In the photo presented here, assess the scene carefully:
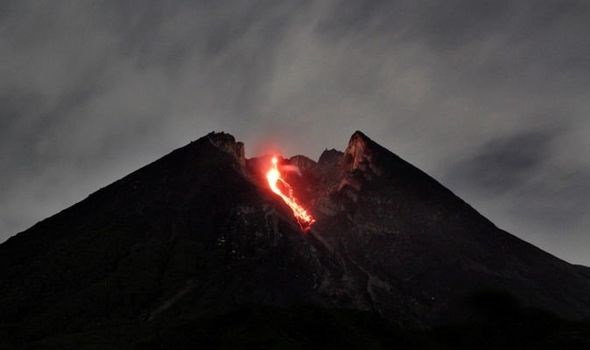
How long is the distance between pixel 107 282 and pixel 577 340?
127 m

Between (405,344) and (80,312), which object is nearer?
(405,344)

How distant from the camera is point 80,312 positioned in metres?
171

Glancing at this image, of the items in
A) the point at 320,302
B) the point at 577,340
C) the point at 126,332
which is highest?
the point at 320,302

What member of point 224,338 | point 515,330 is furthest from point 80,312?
point 515,330

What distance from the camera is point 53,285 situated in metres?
191

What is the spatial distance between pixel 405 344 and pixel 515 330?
2573 centimetres

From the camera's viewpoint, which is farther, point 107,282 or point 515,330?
point 107,282

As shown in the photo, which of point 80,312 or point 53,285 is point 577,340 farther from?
point 53,285

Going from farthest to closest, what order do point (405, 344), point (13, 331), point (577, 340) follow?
1. point (13, 331)
2. point (405, 344)
3. point (577, 340)

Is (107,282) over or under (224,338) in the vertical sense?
over

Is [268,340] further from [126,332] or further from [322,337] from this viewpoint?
[126,332]

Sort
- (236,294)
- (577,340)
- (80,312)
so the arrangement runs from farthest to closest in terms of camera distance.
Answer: (236,294) → (80,312) → (577,340)

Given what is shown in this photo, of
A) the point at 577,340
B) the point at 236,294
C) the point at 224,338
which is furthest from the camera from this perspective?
the point at 236,294

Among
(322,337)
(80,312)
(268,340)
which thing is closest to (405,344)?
(322,337)
